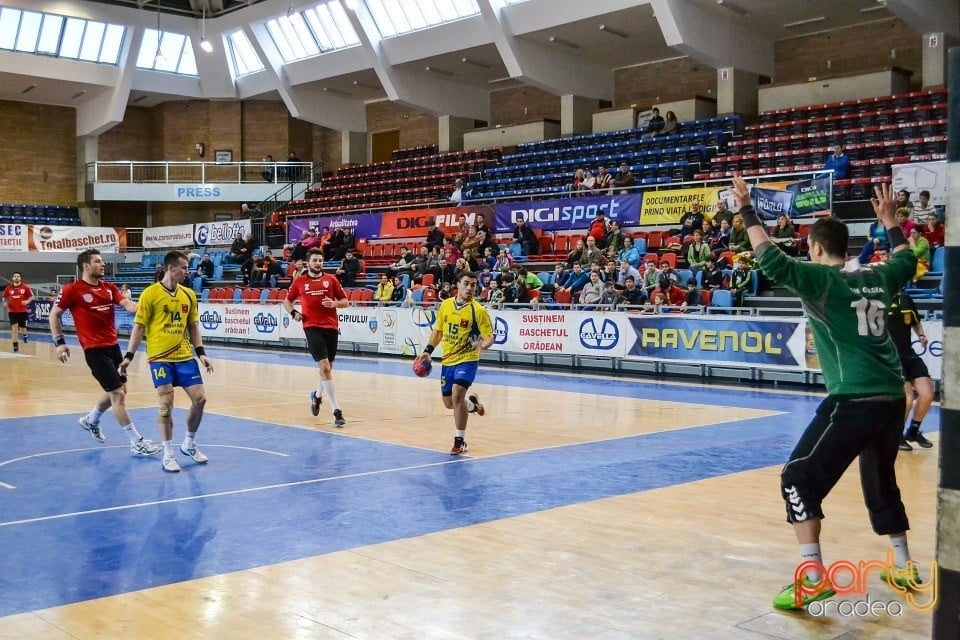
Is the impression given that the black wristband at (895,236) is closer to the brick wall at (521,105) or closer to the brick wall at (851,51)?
the brick wall at (851,51)

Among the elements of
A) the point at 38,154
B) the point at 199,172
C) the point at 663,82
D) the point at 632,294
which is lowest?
the point at 632,294

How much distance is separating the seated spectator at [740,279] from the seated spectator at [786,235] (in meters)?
0.84

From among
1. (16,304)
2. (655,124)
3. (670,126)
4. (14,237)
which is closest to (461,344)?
(16,304)

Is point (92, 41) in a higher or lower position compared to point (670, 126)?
higher

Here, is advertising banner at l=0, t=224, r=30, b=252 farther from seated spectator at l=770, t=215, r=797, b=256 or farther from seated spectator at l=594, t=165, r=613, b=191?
seated spectator at l=770, t=215, r=797, b=256

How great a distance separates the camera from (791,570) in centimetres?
528

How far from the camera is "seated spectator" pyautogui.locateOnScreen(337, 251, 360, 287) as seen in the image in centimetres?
2709

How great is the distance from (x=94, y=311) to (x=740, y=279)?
11754 millimetres

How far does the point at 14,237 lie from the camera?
1478 inches

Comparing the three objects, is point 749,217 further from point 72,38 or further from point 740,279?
point 72,38

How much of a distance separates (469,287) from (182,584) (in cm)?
496

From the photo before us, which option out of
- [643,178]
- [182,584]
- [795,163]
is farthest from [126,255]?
[182,584]

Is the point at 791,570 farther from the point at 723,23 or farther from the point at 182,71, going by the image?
the point at 182,71

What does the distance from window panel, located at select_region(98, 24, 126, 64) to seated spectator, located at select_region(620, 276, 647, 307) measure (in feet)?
97.0
